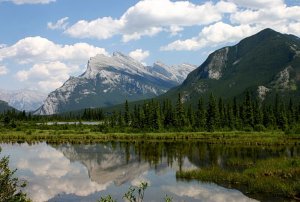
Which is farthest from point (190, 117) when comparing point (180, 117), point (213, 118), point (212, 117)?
point (212, 117)

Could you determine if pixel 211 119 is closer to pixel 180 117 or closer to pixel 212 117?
pixel 212 117

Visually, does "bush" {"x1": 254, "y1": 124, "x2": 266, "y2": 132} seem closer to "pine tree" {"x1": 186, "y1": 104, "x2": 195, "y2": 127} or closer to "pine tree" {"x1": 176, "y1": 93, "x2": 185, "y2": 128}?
"pine tree" {"x1": 186, "y1": 104, "x2": 195, "y2": 127}

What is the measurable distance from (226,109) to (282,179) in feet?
402

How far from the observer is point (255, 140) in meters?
117

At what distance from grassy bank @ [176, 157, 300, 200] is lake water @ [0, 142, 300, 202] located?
7.38 ft

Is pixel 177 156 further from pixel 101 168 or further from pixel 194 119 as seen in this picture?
pixel 194 119

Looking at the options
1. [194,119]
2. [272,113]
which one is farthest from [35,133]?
[272,113]

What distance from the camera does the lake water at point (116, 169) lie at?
51719mm

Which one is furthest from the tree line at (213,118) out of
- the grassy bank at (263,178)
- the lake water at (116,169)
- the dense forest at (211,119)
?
the grassy bank at (263,178)

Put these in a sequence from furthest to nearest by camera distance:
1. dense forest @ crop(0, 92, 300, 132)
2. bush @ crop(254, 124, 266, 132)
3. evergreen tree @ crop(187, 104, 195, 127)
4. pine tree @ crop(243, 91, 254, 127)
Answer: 1. evergreen tree @ crop(187, 104, 195, 127)
2. pine tree @ crop(243, 91, 254, 127)
3. dense forest @ crop(0, 92, 300, 132)
4. bush @ crop(254, 124, 266, 132)

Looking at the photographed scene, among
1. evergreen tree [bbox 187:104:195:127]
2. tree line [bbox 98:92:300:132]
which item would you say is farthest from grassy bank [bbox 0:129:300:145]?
evergreen tree [bbox 187:104:195:127]

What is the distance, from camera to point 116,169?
7612 cm

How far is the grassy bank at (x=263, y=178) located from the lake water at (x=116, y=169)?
88.6 inches

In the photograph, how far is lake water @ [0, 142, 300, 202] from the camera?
51719mm
